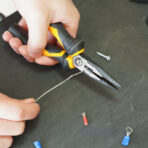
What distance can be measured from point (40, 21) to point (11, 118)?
269 mm

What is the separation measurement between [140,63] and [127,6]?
29cm

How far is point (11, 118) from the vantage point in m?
0.45

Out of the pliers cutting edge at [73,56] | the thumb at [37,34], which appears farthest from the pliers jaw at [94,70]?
the thumb at [37,34]

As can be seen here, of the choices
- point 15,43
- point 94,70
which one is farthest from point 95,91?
point 15,43

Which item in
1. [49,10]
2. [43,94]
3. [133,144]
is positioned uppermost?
[49,10]

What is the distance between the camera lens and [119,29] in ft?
2.27

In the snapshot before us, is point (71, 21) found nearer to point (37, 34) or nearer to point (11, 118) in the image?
point (37, 34)

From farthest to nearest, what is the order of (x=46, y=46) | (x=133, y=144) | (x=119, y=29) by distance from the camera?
1. (x=119, y=29)
2. (x=46, y=46)
3. (x=133, y=144)

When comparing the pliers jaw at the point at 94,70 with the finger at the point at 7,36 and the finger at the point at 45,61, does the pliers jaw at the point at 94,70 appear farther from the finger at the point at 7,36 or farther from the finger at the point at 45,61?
the finger at the point at 7,36

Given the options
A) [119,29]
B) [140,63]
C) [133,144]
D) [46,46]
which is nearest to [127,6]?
[119,29]

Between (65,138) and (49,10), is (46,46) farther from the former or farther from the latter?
(65,138)

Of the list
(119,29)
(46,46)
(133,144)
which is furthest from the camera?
(119,29)

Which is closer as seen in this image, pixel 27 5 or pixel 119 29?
pixel 27 5

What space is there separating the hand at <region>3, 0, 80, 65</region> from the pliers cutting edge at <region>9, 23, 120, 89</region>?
0.02m
